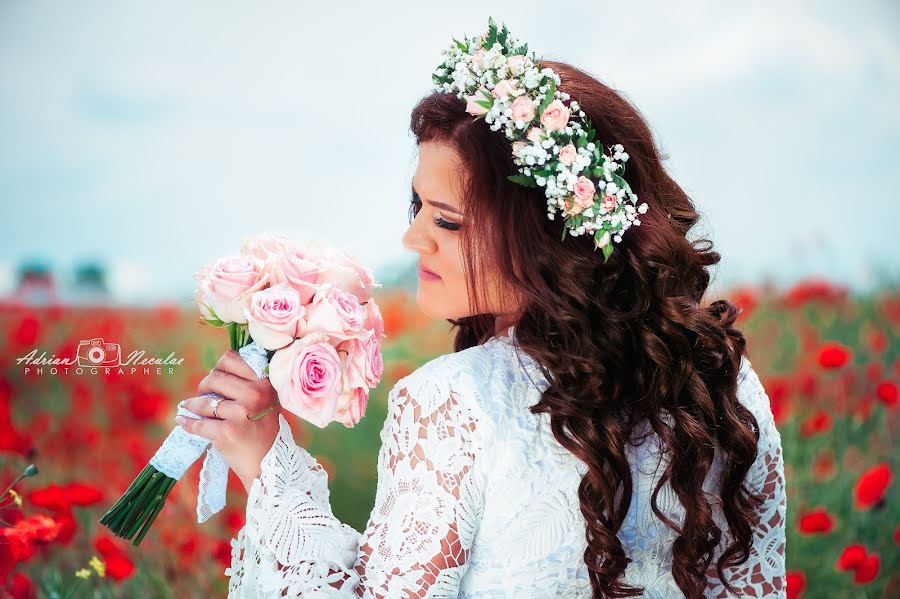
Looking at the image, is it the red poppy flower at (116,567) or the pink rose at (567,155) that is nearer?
the pink rose at (567,155)

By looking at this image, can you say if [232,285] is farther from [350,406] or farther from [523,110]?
[523,110]

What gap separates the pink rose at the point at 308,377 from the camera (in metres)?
1.67

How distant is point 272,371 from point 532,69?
0.84m

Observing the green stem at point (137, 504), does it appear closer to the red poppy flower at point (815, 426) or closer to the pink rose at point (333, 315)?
the pink rose at point (333, 315)

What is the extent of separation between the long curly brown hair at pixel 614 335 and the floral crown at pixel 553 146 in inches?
2.1

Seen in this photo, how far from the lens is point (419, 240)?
187 centimetres

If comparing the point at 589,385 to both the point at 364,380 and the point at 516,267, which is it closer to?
the point at 516,267

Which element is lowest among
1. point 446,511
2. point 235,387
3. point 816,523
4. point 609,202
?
point 816,523

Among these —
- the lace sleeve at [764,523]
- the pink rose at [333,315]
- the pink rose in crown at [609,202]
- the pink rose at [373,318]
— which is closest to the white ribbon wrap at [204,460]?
the pink rose at [333,315]

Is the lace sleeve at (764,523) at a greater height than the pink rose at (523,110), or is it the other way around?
the pink rose at (523,110)

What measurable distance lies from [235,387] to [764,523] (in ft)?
4.35

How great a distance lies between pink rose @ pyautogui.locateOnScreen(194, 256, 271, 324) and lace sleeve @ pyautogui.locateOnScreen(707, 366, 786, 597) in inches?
45.8

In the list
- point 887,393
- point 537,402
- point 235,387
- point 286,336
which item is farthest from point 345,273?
point 887,393

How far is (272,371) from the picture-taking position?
169 centimetres
